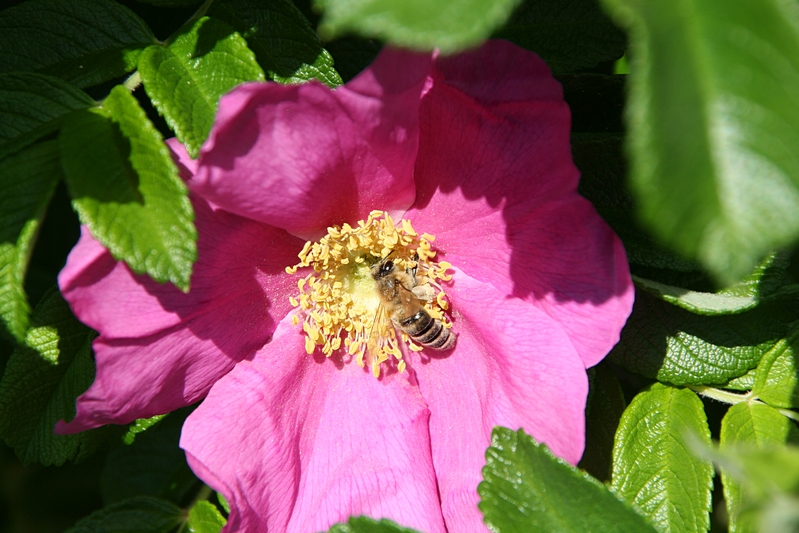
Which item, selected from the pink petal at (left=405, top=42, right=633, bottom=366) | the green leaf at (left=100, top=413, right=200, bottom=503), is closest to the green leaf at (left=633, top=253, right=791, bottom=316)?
the pink petal at (left=405, top=42, right=633, bottom=366)

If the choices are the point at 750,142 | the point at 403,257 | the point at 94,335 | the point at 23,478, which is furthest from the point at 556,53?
the point at 23,478

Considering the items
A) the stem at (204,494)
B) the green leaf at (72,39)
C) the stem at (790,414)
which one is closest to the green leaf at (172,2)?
the green leaf at (72,39)

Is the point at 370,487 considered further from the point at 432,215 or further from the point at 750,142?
the point at 750,142

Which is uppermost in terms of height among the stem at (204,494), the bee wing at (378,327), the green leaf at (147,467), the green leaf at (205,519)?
the bee wing at (378,327)

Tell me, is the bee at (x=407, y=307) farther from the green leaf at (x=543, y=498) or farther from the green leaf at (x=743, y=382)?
the green leaf at (x=743, y=382)

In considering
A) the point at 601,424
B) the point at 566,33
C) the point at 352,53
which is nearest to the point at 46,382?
the point at 352,53
